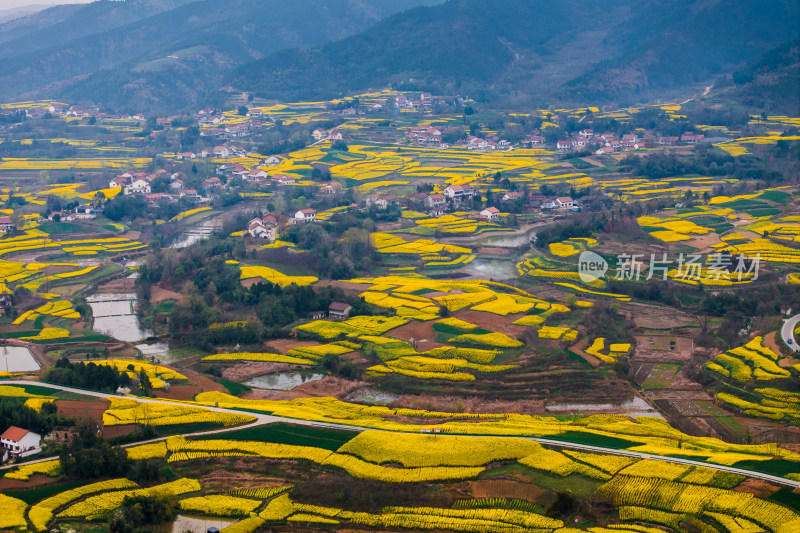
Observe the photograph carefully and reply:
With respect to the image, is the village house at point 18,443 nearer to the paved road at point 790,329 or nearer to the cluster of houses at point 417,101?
the paved road at point 790,329

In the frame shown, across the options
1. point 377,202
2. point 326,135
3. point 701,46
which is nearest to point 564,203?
point 377,202

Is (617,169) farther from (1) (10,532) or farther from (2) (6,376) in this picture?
(1) (10,532)

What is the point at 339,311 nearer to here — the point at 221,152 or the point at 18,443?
the point at 18,443

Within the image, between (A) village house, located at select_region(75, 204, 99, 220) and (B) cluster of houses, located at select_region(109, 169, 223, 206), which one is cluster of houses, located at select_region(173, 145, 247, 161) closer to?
(B) cluster of houses, located at select_region(109, 169, 223, 206)

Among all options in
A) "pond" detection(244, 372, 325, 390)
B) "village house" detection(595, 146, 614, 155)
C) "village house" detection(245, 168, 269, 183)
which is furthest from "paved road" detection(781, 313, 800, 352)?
"village house" detection(245, 168, 269, 183)

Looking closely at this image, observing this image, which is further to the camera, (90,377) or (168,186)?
(168,186)

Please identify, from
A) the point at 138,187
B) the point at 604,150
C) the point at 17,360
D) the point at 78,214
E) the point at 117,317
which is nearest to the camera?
the point at 17,360

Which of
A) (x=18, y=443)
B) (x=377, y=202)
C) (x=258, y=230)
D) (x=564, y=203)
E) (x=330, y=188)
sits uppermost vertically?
(x=18, y=443)
